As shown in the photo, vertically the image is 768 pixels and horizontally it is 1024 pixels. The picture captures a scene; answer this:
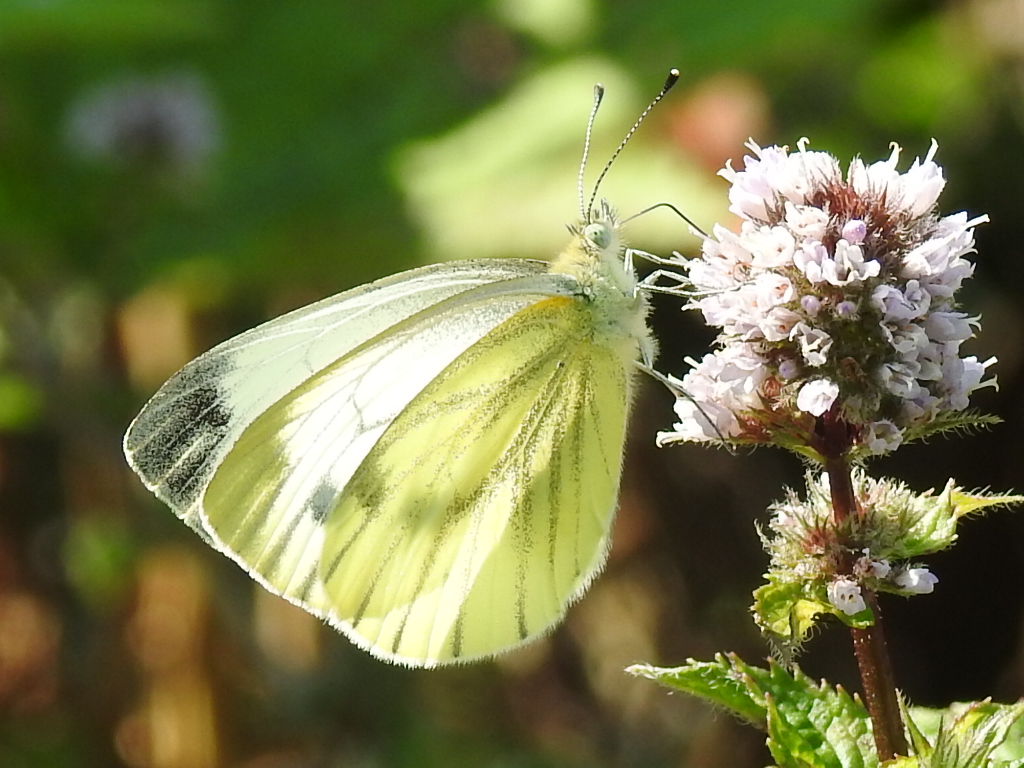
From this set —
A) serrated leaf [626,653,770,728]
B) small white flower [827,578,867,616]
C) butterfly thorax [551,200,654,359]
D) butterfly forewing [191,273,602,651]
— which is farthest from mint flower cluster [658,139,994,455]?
butterfly forewing [191,273,602,651]

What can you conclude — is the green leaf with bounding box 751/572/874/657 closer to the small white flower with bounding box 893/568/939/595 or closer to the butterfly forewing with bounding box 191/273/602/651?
the small white flower with bounding box 893/568/939/595

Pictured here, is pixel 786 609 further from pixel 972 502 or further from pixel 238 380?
pixel 238 380

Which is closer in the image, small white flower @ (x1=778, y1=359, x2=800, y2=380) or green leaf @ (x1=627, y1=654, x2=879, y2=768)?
green leaf @ (x1=627, y1=654, x2=879, y2=768)

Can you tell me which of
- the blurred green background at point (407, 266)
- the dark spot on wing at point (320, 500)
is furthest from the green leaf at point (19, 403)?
the dark spot on wing at point (320, 500)

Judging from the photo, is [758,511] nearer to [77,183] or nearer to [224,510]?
[224,510]

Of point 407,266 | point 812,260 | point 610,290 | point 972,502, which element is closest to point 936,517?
point 972,502

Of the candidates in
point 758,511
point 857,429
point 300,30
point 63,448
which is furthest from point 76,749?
point 857,429
